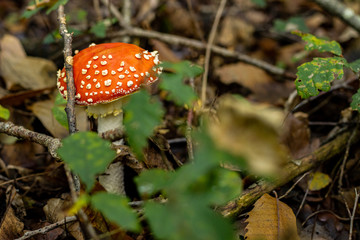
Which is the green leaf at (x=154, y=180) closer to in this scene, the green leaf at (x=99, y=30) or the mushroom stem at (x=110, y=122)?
the mushroom stem at (x=110, y=122)

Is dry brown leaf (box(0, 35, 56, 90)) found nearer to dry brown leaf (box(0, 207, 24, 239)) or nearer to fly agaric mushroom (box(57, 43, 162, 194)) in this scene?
fly agaric mushroom (box(57, 43, 162, 194))

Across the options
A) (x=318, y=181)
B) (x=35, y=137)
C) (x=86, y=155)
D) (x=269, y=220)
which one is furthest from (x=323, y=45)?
(x=35, y=137)

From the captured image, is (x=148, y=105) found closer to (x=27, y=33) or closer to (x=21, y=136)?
(x=21, y=136)

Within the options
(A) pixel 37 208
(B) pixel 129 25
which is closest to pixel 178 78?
(A) pixel 37 208

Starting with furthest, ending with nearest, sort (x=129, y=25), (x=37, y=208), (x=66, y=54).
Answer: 1. (x=129, y=25)
2. (x=37, y=208)
3. (x=66, y=54)

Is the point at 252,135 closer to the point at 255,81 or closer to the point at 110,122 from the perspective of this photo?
the point at 110,122

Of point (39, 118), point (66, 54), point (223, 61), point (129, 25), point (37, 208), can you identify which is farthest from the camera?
point (223, 61)
